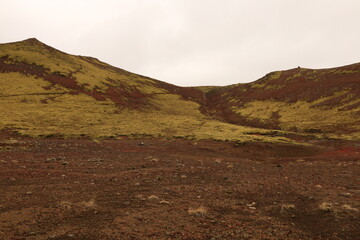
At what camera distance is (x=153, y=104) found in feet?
320

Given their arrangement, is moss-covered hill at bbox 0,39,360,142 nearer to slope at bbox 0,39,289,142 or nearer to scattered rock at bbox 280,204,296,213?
slope at bbox 0,39,289,142

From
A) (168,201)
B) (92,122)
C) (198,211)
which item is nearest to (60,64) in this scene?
(92,122)

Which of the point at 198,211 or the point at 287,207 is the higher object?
the point at 287,207

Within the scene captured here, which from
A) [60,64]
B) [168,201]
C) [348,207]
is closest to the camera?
[348,207]

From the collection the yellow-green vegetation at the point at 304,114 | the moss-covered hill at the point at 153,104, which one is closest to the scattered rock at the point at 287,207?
the moss-covered hill at the point at 153,104

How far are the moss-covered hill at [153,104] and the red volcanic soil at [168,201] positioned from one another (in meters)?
26.0

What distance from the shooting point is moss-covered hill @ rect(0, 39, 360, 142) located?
56.3 metres

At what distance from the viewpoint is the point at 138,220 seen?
11070mm

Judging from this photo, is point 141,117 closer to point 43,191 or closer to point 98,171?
point 98,171

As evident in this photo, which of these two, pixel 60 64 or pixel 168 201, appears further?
pixel 60 64

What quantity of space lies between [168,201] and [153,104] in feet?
278

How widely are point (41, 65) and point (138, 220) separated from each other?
10827 centimetres

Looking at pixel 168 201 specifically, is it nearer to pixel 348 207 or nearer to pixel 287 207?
→ pixel 287 207

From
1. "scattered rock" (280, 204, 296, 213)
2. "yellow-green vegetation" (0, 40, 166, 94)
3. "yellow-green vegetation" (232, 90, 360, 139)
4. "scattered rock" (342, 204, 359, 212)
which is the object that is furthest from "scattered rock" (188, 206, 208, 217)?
"yellow-green vegetation" (0, 40, 166, 94)
